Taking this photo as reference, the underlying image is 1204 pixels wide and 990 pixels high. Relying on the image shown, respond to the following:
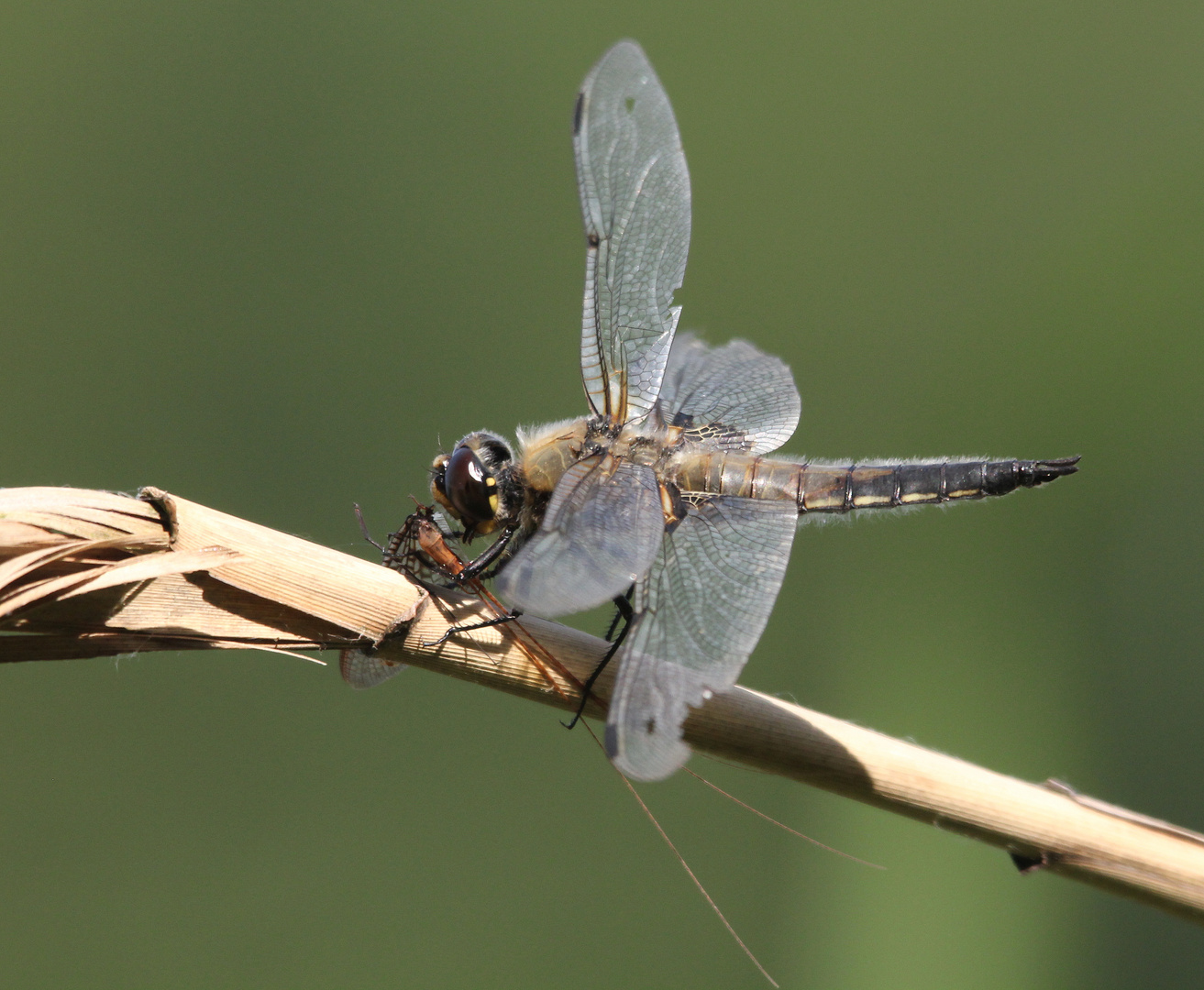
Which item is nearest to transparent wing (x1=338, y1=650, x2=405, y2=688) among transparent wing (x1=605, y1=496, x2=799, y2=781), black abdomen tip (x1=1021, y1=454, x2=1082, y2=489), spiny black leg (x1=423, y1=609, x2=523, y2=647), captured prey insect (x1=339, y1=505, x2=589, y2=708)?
captured prey insect (x1=339, y1=505, x2=589, y2=708)

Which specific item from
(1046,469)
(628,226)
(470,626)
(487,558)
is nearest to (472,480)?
(487,558)

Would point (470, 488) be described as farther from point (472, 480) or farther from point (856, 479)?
point (856, 479)

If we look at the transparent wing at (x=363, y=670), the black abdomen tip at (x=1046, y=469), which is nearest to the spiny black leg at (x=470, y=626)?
the transparent wing at (x=363, y=670)

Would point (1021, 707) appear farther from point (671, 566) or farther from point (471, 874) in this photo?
point (671, 566)

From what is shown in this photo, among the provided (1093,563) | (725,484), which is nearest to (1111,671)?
(1093,563)

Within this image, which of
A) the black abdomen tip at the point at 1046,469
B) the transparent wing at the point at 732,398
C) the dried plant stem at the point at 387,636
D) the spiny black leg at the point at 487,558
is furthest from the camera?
the transparent wing at the point at 732,398

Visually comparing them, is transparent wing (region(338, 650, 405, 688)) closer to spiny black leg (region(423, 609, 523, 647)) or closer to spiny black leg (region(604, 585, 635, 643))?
spiny black leg (region(423, 609, 523, 647))

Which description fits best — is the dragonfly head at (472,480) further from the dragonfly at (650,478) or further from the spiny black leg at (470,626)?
the spiny black leg at (470,626)
